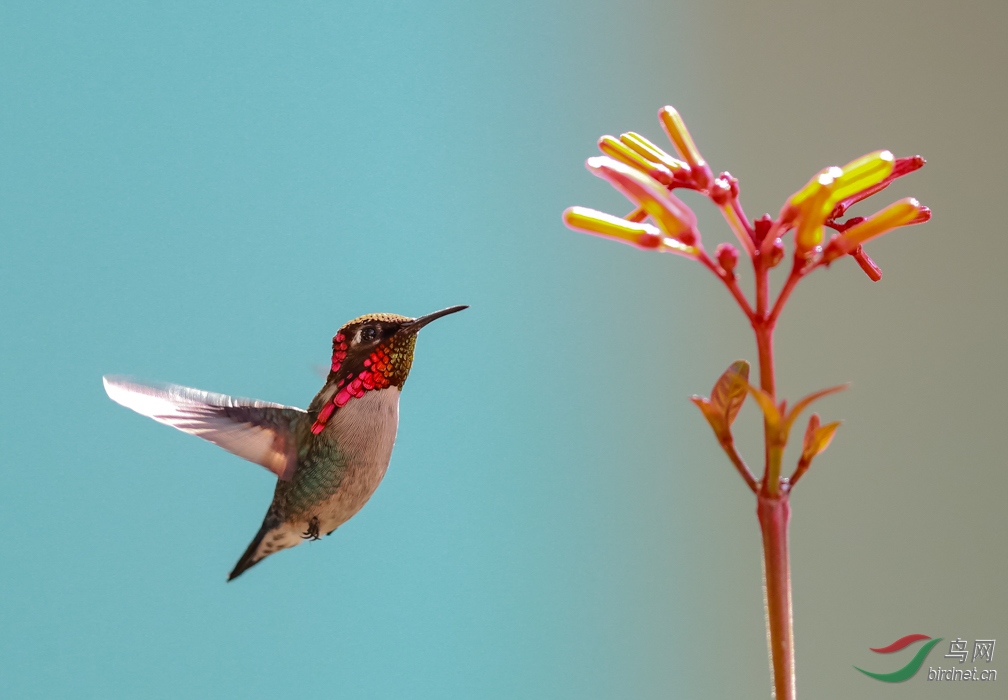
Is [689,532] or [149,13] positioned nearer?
[149,13]

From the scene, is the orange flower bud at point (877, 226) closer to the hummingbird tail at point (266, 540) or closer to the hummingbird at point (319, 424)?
the hummingbird at point (319, 424)

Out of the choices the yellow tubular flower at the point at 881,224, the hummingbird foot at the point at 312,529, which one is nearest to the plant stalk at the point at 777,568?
the yellow tubular flower at the point at 881,224

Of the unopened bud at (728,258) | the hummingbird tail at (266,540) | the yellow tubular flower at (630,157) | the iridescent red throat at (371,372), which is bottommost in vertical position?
the hummingbird tail at (266,540)

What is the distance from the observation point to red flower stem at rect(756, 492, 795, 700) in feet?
1.41

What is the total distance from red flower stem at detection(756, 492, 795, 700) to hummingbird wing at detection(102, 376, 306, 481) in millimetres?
392

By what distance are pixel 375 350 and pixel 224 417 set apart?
12 cm

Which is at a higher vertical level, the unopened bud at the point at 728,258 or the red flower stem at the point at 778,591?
the unopened bud at the point at 728,258

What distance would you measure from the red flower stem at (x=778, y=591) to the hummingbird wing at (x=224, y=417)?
1.29ft

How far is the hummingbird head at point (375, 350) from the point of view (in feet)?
2.14

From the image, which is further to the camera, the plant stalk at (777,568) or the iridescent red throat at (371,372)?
the iridescent red throat at (371,372)

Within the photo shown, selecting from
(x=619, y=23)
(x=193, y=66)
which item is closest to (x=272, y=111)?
(x=193, y=66)

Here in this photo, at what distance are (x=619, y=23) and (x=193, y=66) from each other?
84 cm

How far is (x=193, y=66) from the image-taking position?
1.13m

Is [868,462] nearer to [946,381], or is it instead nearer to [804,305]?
[946,381]
